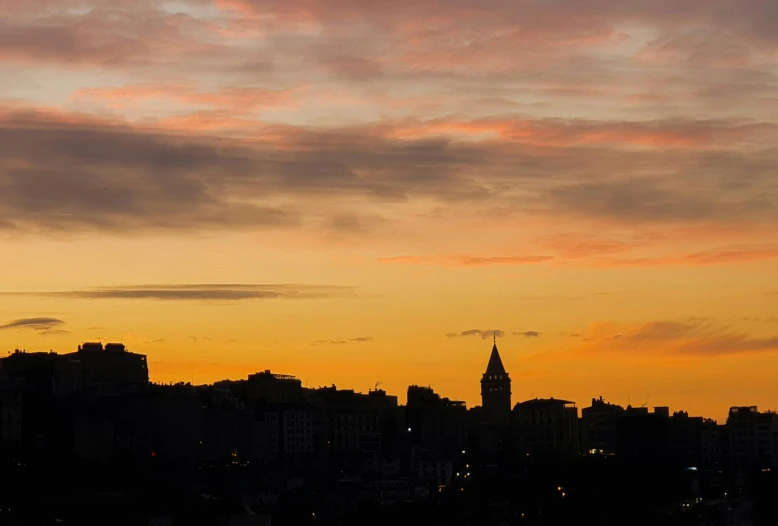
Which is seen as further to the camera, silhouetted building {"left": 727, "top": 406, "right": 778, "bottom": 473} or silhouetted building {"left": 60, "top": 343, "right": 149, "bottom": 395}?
→ silhouetted building {"left": 727, "top": 406, "right": 778, "bottom": 473}

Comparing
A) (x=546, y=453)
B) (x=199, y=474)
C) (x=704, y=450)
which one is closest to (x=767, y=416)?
(x=704, y=450)

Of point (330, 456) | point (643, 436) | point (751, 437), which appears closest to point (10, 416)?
point (330, 456)

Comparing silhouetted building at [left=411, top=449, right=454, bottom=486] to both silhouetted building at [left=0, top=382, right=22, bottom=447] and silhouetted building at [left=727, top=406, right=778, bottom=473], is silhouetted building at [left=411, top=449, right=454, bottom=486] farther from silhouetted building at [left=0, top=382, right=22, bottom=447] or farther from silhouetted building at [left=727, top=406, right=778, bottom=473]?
silhouetted building at [left=727, top=406, right=778, bottom=473]

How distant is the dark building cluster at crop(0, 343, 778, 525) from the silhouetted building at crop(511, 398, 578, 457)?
0.50 ft

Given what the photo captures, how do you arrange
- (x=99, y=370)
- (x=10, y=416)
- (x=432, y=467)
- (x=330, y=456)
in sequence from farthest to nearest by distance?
(x=99, y=370), (x=330, y=456), (x=432, y=467), (x=10, y=416)

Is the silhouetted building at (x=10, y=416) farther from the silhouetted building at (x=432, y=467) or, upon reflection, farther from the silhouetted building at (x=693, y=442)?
the silhouetted building at (x=693, y=442)

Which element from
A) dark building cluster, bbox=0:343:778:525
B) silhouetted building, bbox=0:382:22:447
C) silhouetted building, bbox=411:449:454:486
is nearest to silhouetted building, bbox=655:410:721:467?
dark building cluster, bbox=0:343:778:525

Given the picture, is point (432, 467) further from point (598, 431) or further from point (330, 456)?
point (598, 431)

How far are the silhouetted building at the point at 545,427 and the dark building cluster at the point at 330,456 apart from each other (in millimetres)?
151

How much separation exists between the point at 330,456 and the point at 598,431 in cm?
4446

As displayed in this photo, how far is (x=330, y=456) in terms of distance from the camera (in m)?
151

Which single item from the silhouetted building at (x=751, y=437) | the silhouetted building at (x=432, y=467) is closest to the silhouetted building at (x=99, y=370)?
the silhouetted building at (x=432, y=467)

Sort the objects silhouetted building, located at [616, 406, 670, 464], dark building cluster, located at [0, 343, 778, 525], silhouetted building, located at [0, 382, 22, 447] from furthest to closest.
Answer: silhouetted building, located at [616, 406, 670, 464] → silhouetted building, located at [0, 382, 22, 447] → dark building cluster, located at [0, 343, 778, 525]

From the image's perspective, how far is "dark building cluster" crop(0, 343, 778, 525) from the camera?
107750mm
